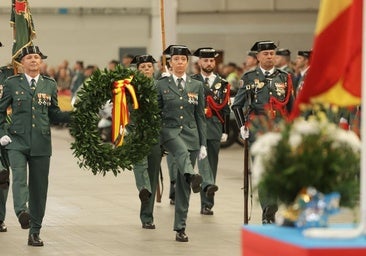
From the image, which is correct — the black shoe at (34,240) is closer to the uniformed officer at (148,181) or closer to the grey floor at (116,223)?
the grey floor at (116,223)

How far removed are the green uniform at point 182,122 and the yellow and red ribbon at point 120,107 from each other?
48cm

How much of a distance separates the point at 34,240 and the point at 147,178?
2.14m

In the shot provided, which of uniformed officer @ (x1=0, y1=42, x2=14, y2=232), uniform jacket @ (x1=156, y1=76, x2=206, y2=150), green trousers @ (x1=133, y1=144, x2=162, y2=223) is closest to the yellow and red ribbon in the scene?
uniform jacket @ (x1=156, y1=76, x2=206, y2=150)

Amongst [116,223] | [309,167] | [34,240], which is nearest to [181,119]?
[116,223]

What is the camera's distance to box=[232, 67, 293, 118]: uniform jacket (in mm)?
15336

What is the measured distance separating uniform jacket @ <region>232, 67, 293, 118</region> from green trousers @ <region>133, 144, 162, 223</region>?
1.12 m

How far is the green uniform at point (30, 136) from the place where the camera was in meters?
13.5

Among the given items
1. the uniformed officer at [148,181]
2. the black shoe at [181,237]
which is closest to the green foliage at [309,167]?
the black shoe at [181,237]

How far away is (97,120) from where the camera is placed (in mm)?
13844

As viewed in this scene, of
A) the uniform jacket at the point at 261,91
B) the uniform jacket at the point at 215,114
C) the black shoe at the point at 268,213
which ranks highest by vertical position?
the uniform jacket at the point at 261,91

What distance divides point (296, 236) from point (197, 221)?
853cm

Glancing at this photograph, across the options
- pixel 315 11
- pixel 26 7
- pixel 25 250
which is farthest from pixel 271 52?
→ pixel 315 11

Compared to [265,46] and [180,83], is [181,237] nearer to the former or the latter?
[180,83]

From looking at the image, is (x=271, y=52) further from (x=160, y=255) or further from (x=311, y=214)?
(x=311, y=214)
